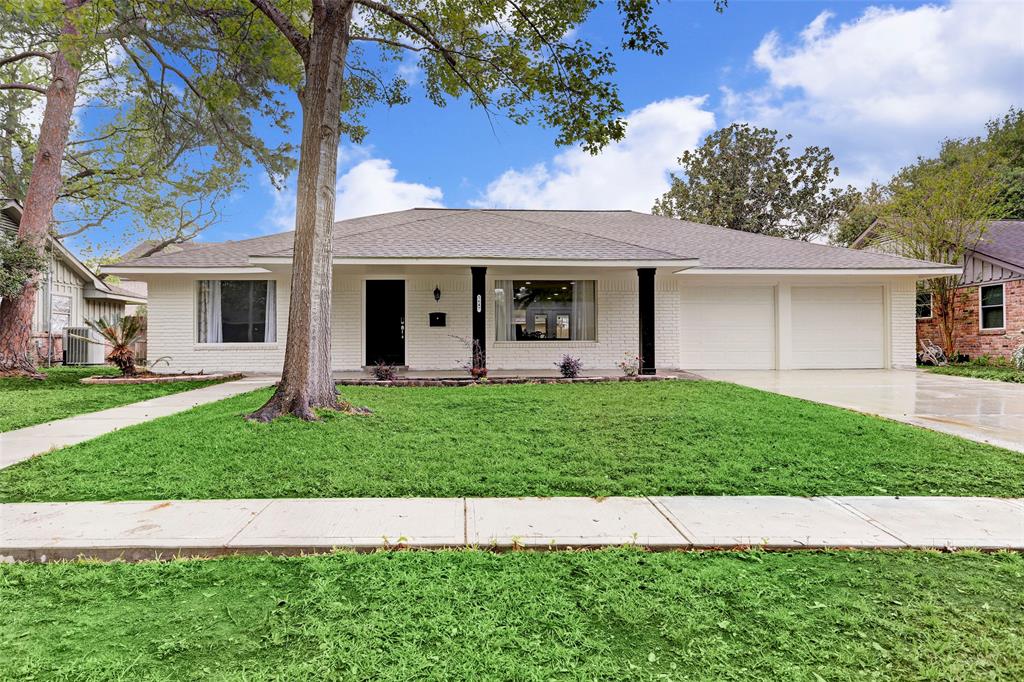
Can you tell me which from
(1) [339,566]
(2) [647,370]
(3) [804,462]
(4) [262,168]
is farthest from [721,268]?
(4) [262,168]

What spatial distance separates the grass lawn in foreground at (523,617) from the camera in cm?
186

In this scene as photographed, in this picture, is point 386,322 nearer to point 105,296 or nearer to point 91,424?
point 91,424

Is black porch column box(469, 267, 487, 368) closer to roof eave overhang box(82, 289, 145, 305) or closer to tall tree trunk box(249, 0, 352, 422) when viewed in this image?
tall tree trunk box(249, 0, 352, 422)

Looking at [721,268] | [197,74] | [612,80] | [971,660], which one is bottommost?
[971,660]

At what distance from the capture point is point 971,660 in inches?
74.8

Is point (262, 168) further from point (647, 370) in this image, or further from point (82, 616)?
point (82, 616)

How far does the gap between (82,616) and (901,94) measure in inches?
962

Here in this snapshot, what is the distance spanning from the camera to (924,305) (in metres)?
17.3

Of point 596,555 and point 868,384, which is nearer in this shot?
point 596,555

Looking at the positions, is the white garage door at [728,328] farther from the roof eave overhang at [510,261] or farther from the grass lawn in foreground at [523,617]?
the grass lawn in foreground at [523,617]

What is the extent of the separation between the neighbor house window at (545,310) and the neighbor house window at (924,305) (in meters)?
12.2

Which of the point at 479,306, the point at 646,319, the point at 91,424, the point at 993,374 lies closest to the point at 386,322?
the point at 479,306

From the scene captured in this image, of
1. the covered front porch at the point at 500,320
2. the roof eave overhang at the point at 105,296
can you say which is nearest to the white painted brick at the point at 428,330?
the covered front porch at the point at 500,320

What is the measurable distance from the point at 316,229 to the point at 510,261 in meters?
4.45
